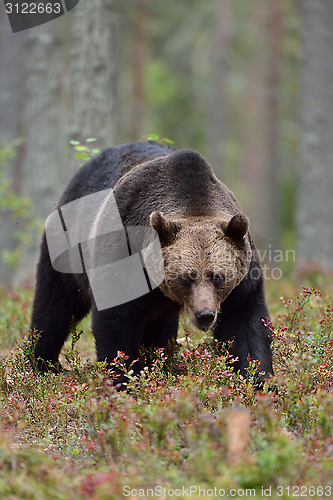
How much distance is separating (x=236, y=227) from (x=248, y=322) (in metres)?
0.86

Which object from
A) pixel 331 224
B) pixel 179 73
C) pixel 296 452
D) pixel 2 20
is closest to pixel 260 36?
pixel 179 73

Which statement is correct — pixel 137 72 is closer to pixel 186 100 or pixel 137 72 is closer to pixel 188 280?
pixel 186 100

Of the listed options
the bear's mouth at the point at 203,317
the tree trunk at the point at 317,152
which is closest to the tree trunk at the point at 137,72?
the tree trunk at the point at 317,152

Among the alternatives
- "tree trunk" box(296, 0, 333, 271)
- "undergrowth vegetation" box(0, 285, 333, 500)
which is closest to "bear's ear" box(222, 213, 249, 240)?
"undergrowth vegetation" box(0, 285, 333, 500)

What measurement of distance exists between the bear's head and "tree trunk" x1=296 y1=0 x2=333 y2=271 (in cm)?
967

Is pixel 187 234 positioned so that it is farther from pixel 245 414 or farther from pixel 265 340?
pixel 245 414

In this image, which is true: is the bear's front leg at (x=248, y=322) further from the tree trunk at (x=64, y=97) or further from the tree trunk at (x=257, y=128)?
the tree trunk at (x=257, y=128)

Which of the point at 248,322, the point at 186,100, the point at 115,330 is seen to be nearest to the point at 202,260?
the point at 248,322

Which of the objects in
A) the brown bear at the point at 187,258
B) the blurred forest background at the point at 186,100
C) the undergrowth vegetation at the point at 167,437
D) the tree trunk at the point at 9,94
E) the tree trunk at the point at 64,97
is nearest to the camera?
the undergrowth vegetation at the point at 167,437

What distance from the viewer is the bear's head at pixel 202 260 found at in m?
4.21

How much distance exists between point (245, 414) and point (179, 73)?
80.6 feet

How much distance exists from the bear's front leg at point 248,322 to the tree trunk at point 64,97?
5.28 metres

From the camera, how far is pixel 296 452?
301cm

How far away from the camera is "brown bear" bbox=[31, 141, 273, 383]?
4.31 meters
